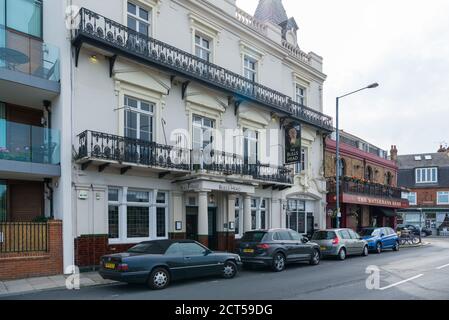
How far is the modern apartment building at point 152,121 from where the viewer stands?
583 inches

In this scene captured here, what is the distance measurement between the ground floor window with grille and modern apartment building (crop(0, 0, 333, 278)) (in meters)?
0.05

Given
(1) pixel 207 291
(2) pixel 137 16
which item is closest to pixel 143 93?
(2) pixel 137 16

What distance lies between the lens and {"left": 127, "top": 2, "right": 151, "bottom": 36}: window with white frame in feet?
57.1

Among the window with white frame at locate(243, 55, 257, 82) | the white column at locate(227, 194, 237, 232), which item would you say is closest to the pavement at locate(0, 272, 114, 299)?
the white column at locate(227, 194, 237, 232)

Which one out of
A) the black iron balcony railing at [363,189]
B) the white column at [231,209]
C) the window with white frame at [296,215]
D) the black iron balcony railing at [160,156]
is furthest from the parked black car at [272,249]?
the black iron balcony railing at [363,189]

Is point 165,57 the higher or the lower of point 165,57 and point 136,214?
the higher

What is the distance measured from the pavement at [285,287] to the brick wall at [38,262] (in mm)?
556

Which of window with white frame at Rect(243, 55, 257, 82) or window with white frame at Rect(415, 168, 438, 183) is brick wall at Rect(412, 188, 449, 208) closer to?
window with white frame at Rect(415, 168, 438, 183)

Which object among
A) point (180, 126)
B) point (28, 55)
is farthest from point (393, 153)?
point (28, 55)

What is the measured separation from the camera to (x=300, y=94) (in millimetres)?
28125

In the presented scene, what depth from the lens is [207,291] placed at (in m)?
11.2

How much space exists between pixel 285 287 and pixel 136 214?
7421 mm

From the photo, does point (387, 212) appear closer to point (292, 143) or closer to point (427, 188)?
point (292, 143)
